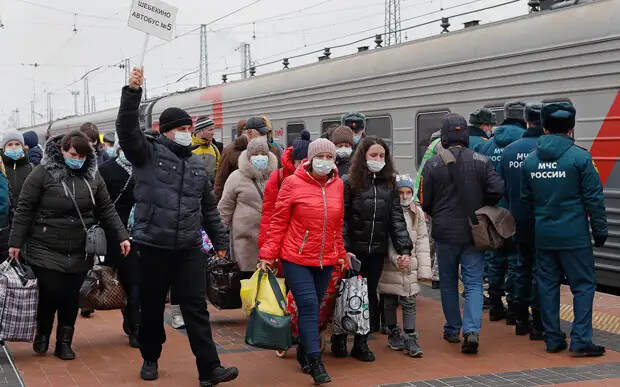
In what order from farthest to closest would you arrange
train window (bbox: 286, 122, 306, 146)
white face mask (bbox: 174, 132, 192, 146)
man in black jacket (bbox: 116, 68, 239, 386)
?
train window (bbox: 286, 122, 306, 146) → white face mask (bbox: 174, 132, 192, 146) → man in black jacket (bbox: 116, 68, 239, 386)

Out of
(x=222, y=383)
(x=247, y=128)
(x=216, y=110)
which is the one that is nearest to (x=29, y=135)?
(x=247, y=128)

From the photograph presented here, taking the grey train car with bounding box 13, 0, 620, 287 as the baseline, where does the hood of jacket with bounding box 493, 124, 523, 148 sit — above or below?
below

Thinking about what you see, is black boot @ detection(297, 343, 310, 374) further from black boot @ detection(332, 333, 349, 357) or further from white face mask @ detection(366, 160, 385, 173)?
white face mask @ detection(366, 160, 385, 173)

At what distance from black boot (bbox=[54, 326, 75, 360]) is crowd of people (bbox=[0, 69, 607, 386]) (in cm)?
1

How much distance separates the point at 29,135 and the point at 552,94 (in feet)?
19.7

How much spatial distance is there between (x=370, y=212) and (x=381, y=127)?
5.43m

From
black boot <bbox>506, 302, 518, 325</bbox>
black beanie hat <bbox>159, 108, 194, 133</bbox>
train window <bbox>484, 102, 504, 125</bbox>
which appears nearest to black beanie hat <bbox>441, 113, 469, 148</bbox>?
black boot <bbox>506, 302, 518, 325</bbox>

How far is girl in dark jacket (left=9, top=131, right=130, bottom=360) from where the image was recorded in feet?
20.2

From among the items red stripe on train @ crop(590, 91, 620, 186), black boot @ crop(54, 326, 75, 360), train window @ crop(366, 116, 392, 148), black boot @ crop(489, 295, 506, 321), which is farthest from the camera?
train window @ crop(366, 116, 392, 148)

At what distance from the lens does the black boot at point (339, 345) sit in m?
6.40

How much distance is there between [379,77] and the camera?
11.8 m

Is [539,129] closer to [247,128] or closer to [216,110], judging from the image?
[247,128]

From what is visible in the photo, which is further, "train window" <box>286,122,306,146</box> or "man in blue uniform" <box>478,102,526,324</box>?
"train window" <box>286,122,306,146</box>

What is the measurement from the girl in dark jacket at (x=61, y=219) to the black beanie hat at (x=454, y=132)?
264 centimetres
